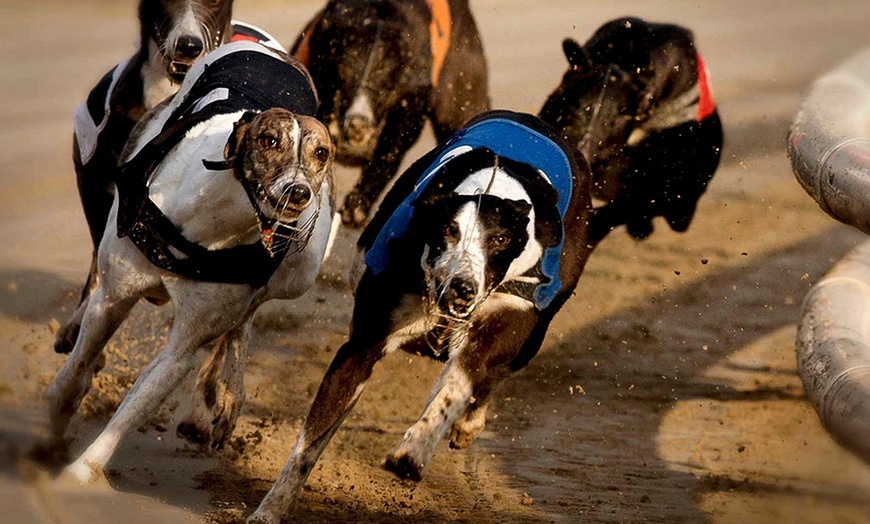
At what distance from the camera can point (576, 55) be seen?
523 centimetres

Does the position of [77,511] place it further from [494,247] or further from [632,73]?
[632,73]

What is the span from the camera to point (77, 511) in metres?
3.32

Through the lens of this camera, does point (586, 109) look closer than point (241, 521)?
No

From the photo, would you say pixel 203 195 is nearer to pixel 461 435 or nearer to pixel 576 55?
pixel 461 435

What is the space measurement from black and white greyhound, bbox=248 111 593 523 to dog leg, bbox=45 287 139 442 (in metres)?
0.61

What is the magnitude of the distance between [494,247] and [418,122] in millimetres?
2005

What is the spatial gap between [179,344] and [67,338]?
1.11 metres

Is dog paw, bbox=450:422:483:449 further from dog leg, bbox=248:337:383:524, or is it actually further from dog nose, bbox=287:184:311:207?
dog nose, bbox=287:184:311:207

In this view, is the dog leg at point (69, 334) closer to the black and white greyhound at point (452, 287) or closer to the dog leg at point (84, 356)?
the dog leg at point (84, 356)

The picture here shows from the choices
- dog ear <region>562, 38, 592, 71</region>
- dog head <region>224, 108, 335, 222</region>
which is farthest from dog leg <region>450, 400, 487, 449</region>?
dog ear <region>562, 38, 592, 71</region>

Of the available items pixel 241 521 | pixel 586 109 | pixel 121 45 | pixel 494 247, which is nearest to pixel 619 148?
pixel 586 109

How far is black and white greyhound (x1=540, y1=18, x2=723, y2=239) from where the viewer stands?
5207 mm

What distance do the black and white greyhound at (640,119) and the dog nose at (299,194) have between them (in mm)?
2066

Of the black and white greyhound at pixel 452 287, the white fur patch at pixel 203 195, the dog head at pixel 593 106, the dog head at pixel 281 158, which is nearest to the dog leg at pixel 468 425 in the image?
the black and white greyhound at pixel 452 287
